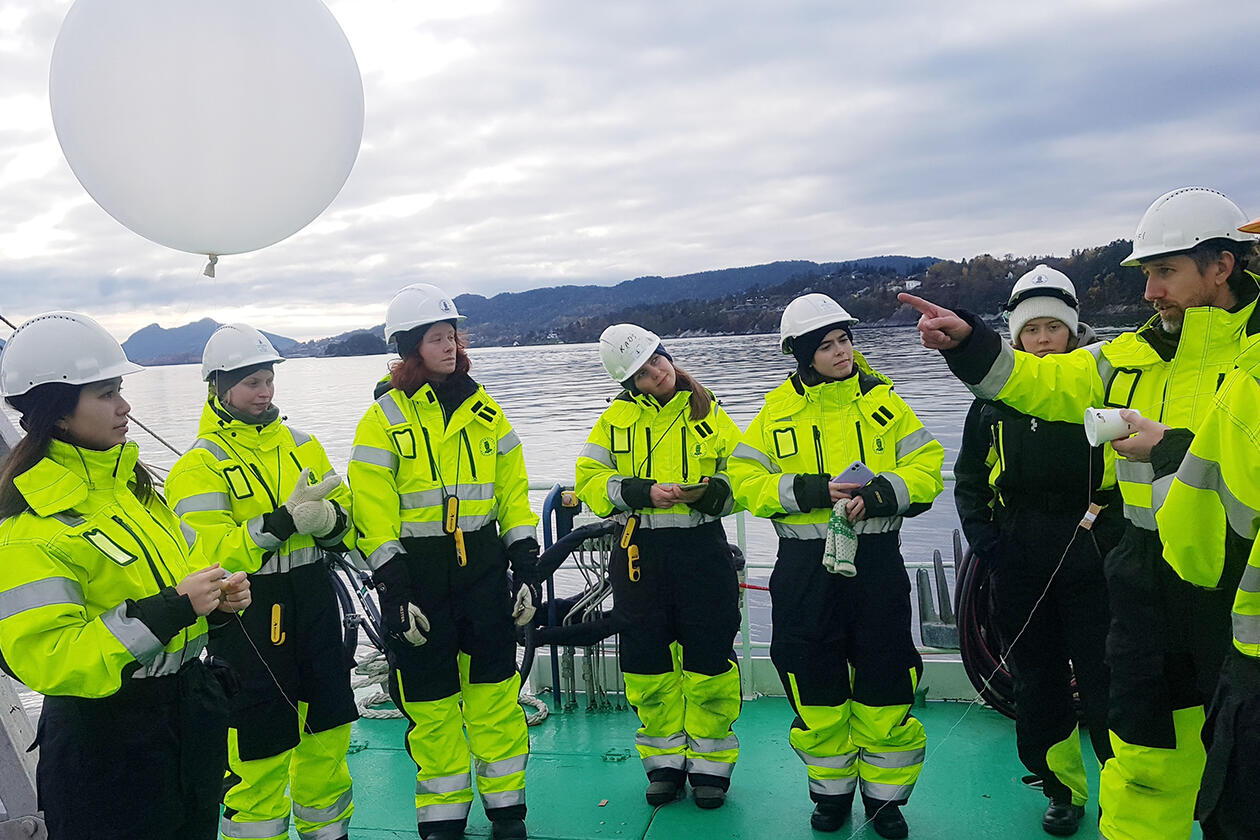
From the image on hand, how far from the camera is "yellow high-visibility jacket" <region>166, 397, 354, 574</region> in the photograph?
2.89 meters

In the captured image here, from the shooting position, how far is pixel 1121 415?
205 centimetres

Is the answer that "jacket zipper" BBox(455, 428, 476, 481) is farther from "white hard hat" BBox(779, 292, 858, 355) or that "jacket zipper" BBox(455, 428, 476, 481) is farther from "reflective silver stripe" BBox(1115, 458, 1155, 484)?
"reflective silver stripe" BBox(1115, 458, 1155, 484)

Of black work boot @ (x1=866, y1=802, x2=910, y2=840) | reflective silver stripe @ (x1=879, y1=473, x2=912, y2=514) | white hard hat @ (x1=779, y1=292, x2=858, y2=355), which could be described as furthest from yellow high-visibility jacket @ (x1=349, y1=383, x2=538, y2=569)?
black work boot @ (x1=866, y1=802, x2=910, y2=840)

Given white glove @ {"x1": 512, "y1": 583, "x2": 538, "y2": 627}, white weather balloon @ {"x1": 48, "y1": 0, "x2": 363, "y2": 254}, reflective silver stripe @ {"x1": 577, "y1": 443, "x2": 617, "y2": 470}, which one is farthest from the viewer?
reflective silver stripe @ {"x1": 577, "y1": 443, "x2": 617, "y2": 470}

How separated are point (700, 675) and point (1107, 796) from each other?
1500 mm

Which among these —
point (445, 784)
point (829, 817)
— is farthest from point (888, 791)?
point (445, 784)

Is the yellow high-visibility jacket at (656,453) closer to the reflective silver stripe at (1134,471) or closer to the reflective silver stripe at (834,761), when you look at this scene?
the reflective silver stripe at (834,761)

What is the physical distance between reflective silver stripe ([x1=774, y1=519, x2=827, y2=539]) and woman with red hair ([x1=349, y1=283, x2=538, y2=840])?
97 cm

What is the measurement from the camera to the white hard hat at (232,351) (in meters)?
3.10

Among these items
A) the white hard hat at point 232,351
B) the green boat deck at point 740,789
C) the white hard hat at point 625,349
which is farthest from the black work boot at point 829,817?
the white hard hat at point 232,351

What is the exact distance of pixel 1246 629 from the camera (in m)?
1.65

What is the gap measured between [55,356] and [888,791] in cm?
294

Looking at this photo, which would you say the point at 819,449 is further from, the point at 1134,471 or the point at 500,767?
the point at 500,767

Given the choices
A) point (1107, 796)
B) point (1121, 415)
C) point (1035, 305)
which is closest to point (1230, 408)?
point (1121, 415)
